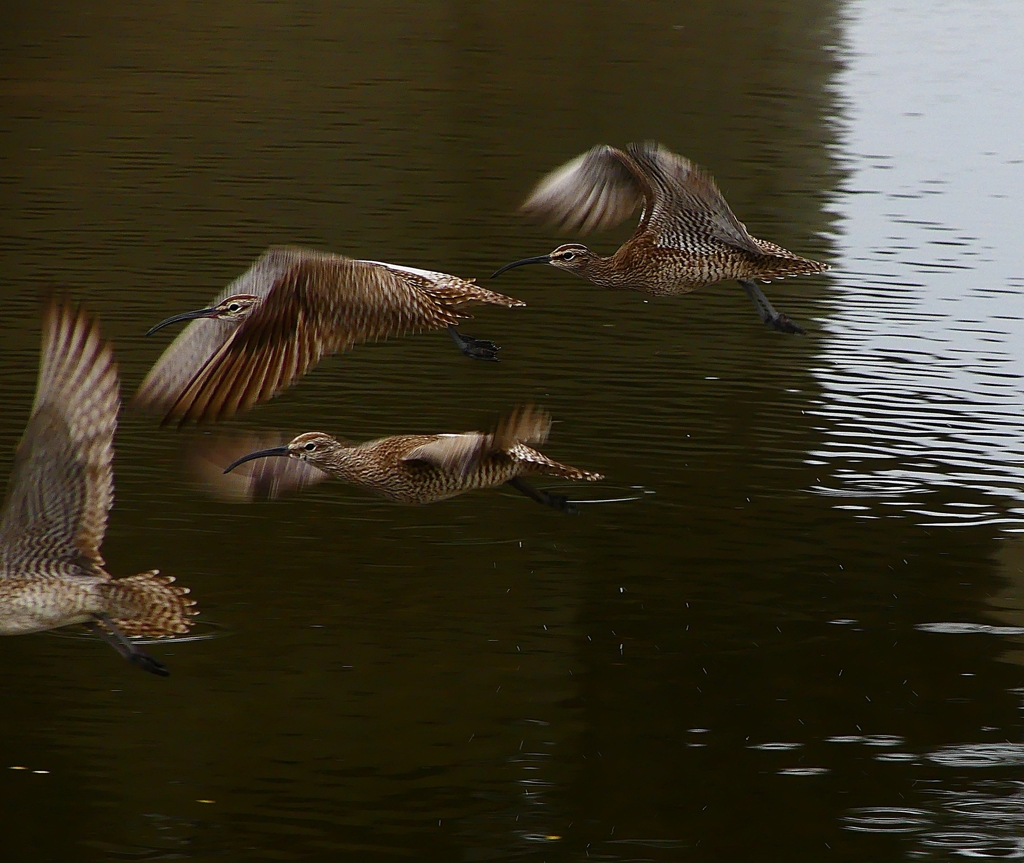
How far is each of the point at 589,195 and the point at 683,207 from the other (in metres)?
1.16

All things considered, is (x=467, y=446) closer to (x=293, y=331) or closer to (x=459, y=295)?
(x=293, y=331)

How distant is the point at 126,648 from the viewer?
687 cm

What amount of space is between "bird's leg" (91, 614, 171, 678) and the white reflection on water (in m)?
4.34

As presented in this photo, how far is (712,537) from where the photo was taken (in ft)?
30.1

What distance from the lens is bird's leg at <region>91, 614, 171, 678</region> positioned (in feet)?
22.5

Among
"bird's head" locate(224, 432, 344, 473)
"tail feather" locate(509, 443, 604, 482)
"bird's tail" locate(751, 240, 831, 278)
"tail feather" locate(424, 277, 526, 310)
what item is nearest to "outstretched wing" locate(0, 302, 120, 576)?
"bird's head" locate(224, 432, 344, 473)

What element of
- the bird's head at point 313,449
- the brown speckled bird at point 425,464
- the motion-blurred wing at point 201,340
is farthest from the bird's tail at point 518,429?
the motion-blurred wing at point 201,340

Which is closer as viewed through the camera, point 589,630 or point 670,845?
point 670,845

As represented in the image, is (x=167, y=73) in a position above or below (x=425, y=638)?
above

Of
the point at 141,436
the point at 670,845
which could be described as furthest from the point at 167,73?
the point at 670,845

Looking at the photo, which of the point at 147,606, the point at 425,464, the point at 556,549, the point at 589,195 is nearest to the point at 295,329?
the point at 425,464

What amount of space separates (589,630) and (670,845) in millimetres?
1815

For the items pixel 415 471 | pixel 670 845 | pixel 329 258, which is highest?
pixel 329 258

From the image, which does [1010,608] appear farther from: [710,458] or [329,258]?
[329,258]
